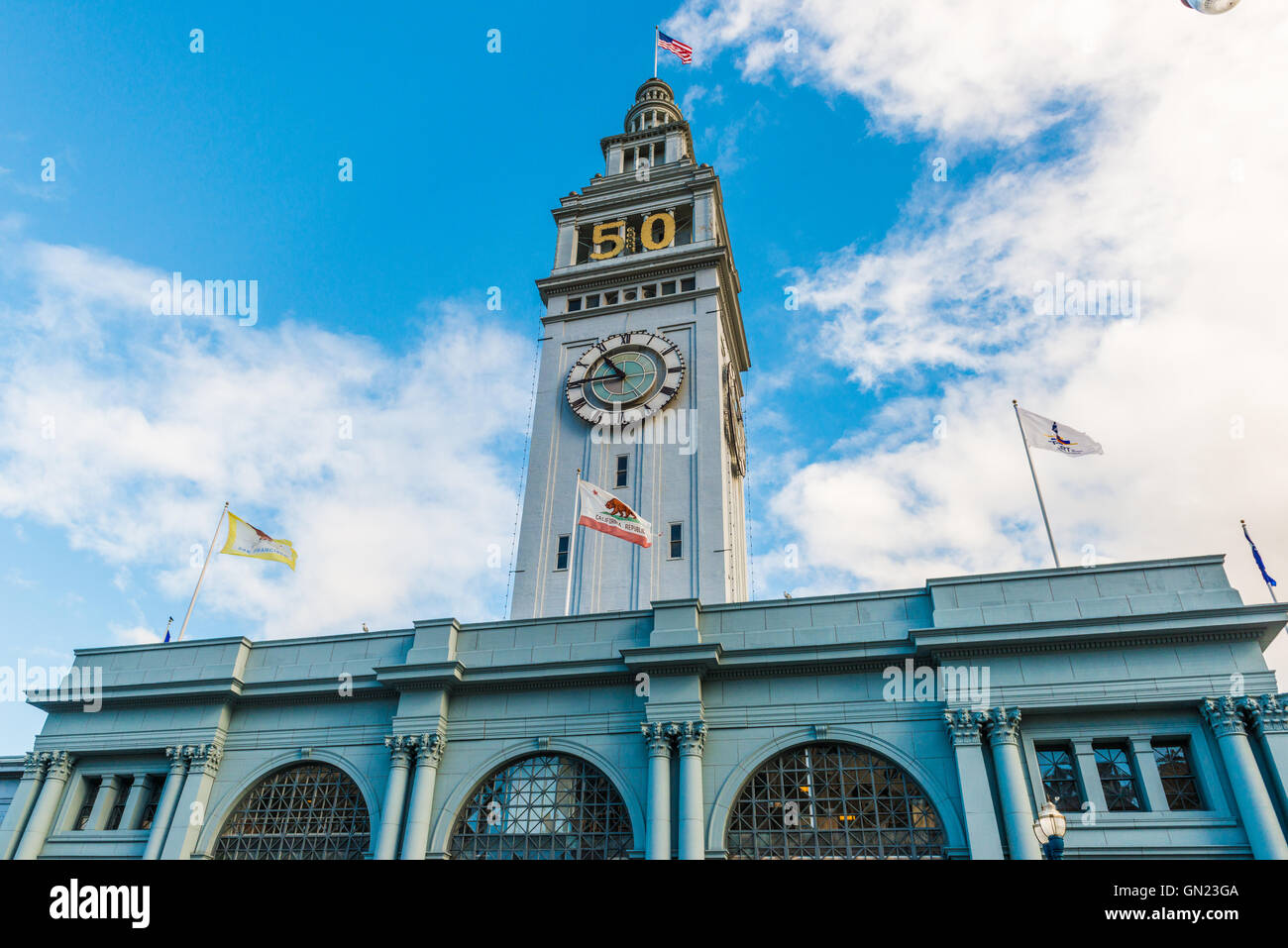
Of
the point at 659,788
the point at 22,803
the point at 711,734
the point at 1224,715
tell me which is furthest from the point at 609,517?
the point at 22,803

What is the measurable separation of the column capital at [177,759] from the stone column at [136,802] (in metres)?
1.77

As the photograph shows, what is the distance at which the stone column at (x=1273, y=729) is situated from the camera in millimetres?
20531

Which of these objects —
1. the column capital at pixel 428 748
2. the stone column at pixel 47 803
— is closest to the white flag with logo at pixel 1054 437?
the column capital at pixel 428 748

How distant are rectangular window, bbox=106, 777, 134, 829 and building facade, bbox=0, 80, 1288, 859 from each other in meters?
0.12

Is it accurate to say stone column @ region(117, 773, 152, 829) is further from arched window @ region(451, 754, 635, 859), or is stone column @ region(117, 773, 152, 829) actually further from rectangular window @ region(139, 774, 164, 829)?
arched window @ region(451, 754, 635, 859)

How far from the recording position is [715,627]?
26.9m

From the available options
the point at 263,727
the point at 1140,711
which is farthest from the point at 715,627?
the point at 263,727

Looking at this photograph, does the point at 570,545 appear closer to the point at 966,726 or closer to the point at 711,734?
the point at 711,734

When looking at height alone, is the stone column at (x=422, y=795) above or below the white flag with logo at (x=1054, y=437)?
below

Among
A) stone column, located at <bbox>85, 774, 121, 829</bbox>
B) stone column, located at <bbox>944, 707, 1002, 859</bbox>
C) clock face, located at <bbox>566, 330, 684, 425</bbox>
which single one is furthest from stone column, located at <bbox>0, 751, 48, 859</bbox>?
stone column, located at <bbox>944, 707, 1002, 859</bbox>

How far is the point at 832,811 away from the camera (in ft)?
76.0

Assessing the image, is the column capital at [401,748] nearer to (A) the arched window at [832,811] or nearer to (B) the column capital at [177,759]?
(B) the column capital at [177,759]

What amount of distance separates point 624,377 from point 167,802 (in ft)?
85.6
